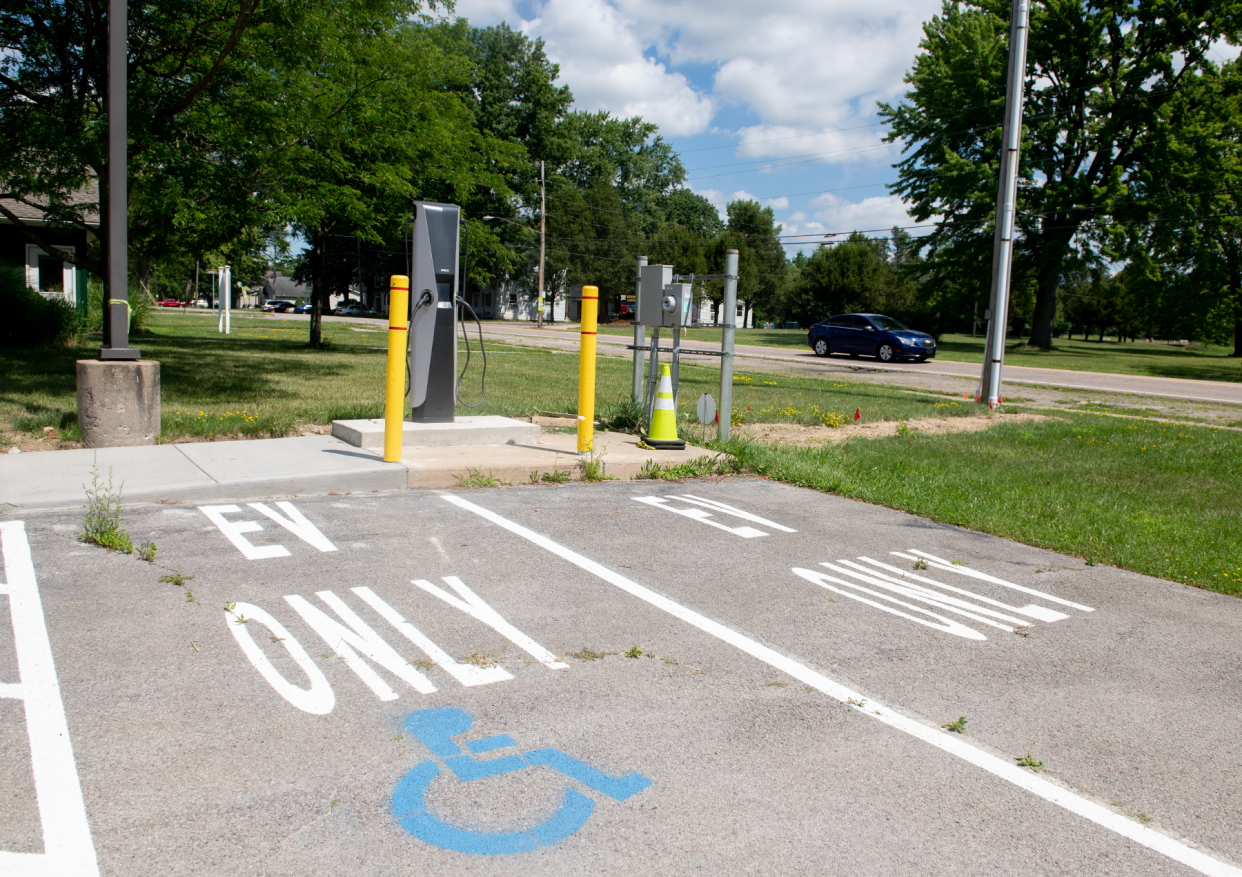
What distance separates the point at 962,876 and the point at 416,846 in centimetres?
158

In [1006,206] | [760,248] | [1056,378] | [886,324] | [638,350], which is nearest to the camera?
[638,350]

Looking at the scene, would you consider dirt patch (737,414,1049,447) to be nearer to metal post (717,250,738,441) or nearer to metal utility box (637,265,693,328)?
metal post (717,250,738,441)

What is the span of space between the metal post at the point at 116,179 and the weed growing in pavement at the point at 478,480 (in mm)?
3448

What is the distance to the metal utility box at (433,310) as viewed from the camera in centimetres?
891

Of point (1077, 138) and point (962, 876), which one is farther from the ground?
point (1077, 138)

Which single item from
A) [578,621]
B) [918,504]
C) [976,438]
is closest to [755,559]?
[578,621]

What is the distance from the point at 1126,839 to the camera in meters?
2.83

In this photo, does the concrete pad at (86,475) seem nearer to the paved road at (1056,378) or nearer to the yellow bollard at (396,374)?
the yellow bollard at (396,374)

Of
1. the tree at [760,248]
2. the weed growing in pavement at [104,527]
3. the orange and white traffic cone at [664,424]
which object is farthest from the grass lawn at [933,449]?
the tree at [760,248]

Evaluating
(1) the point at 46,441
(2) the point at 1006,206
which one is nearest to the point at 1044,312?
(2) the point at 1006,206

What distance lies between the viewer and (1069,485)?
881 centimetres

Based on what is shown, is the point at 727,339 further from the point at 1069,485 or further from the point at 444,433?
the point at 1069,485

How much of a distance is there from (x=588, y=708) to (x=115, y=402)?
6.47 m

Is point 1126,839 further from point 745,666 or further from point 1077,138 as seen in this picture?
point 1077,138
